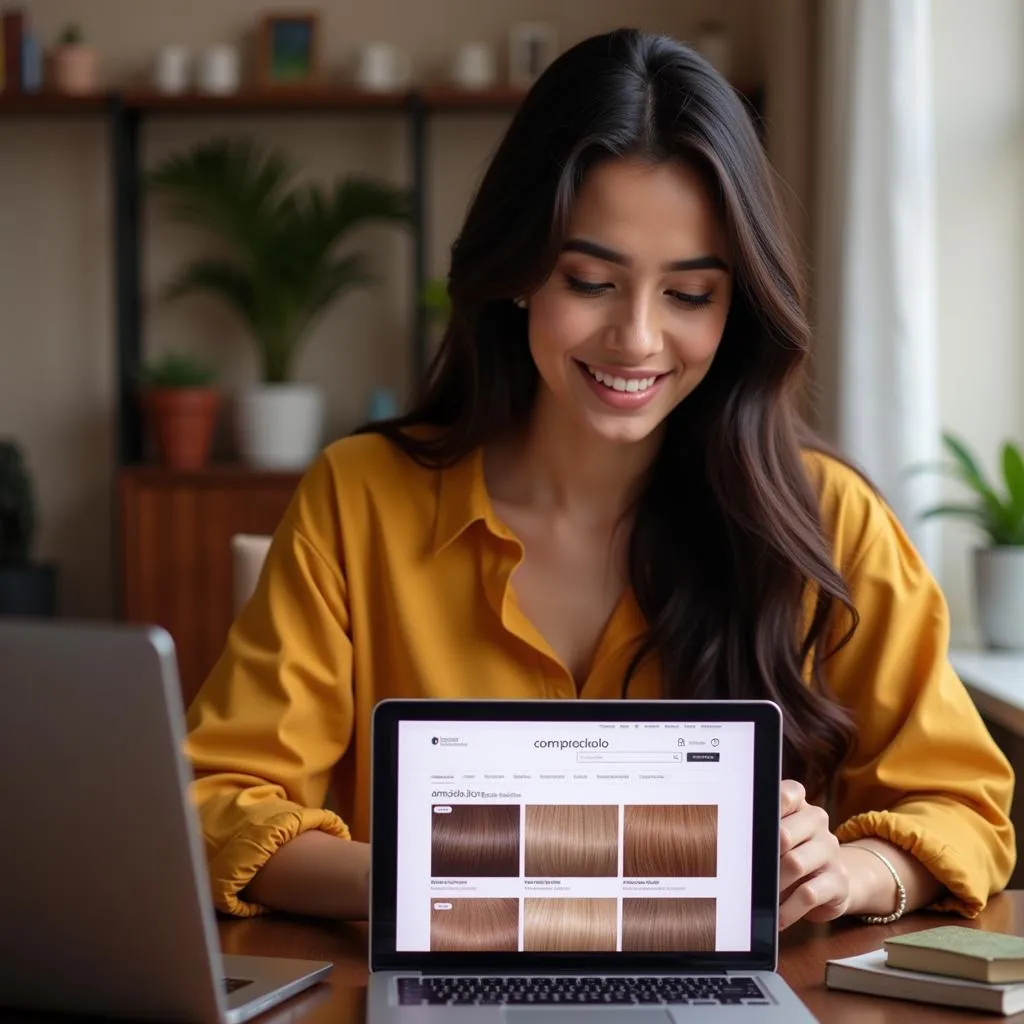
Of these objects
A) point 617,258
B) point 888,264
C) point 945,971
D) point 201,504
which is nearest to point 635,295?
point 617,258

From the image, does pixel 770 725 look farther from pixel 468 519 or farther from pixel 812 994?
pixel 468 519

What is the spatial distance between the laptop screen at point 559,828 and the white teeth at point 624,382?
0.47m

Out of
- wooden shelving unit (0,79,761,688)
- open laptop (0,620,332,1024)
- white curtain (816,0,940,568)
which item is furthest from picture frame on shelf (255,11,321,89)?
open laptop (0,620,332,1024)

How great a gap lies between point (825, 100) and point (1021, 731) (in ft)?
5.51

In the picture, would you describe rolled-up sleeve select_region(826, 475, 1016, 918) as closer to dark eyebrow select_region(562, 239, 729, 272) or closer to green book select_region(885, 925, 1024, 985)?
green book select_region(885, 925, 1024, 985)

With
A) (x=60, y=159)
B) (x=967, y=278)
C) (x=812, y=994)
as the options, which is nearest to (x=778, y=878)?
(x=812, y=994)

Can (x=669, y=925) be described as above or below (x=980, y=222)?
below

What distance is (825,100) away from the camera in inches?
140

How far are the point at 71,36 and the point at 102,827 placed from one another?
4.42m

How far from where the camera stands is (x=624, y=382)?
1.48 metres

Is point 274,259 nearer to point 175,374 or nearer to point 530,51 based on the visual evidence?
point 175,374

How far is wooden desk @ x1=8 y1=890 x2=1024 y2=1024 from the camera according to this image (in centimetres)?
105

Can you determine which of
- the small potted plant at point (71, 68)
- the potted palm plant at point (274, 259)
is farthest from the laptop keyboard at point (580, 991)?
the small potted plant at point (71, 68)

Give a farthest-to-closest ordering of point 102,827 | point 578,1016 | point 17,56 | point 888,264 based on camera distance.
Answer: point 17,56 < point 888,264 < point 578,1016 < point 102,827
